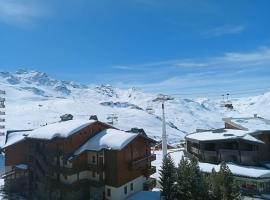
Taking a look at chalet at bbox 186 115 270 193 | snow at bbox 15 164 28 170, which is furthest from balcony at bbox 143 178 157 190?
snow at bbox 15 164 28 170

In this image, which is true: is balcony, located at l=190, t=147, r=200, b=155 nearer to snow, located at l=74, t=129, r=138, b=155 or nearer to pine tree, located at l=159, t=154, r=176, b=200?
snow, located at l=74, t=129, r=138, b=155

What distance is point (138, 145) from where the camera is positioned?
46.5 meters

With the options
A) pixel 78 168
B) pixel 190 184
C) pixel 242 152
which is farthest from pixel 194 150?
pixel 78 168

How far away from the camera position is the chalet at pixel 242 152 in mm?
48062

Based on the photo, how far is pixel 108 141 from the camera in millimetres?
42750

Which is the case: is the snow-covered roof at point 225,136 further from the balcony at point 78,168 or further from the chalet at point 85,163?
the balcony at point 78,168

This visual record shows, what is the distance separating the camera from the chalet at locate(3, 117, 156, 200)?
138 ft

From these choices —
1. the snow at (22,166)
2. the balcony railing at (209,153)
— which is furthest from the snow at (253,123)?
the snow at (22,166)

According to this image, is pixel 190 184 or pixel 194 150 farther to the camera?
pixel 194 150

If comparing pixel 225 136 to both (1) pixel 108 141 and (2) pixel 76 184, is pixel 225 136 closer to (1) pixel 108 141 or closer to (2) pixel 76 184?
(1) pixel 108 141

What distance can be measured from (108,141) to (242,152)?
2283 cm

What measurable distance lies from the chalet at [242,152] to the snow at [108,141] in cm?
1634

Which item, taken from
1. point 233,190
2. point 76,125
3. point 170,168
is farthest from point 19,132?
point 233,190

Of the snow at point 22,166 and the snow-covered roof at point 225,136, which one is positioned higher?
the snow-covered roof at point 225,136
